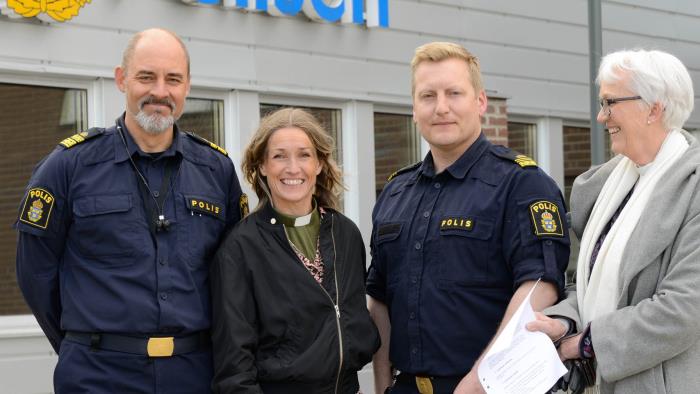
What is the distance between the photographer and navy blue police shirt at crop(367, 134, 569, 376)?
3.73m

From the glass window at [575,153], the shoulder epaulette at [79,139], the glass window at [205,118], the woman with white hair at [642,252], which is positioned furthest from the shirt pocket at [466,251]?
the glass window at [575,153]

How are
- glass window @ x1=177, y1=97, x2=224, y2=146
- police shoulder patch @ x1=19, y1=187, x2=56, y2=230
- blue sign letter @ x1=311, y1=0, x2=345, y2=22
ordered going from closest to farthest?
police shoulder patch @ x1=19, y1=187, x2=56, y2=230
glass window @ x1=177, y1=97, x2=224, y2=146
blue sign letter @ x1=311, y1=0, x2=345, y2=22

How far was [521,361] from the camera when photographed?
3.46m

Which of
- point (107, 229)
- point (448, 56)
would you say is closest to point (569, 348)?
point (448, 56)

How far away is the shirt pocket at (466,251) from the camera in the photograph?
379 cm

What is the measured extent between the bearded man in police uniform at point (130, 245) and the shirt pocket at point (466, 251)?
32.7 inches

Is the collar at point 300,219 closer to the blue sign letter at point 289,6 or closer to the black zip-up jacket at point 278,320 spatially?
the black zip-up jacket at point 278,320

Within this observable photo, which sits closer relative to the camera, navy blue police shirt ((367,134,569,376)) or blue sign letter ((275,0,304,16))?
navy blue police shirt ((367,134,569,376))

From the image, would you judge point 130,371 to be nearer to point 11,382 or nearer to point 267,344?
point 267,344

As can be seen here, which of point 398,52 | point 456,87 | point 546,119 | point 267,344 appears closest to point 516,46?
point 546,119

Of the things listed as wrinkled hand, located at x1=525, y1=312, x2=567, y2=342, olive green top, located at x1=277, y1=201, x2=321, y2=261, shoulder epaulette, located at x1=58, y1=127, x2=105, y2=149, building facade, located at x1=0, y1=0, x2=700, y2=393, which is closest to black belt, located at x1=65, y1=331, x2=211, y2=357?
olive green top, located at x1=277, y1=201, x2=321, y2=261

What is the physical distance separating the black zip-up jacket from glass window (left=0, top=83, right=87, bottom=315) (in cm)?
290

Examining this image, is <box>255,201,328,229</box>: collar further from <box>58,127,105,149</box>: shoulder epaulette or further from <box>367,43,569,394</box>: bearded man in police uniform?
<box>58,127,105,149</box>: shoulder epaulette

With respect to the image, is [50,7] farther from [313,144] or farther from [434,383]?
[434,383]
